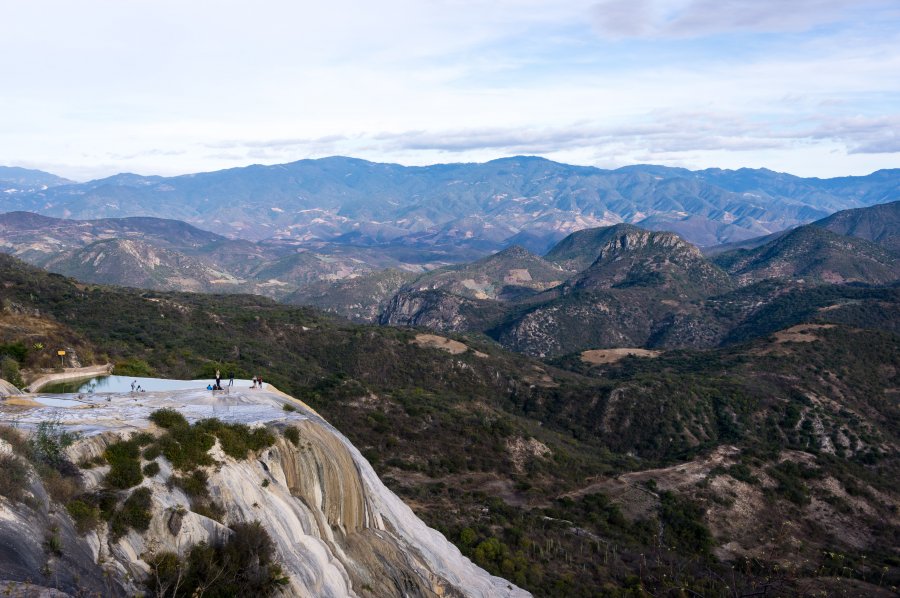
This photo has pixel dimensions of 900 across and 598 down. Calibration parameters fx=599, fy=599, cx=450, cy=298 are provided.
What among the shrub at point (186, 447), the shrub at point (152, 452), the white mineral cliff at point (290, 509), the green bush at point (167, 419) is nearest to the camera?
the white mineral cliff at point (290, 509)

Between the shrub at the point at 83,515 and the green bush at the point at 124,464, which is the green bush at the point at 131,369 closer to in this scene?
the green bush at the point at 124,464

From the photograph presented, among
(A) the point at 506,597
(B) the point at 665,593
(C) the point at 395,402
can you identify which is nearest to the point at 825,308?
(C) the point at 395,402

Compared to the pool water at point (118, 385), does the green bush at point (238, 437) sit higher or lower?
higher

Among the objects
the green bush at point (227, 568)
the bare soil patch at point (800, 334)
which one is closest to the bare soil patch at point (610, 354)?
the bare soil patch at point (800, 334)

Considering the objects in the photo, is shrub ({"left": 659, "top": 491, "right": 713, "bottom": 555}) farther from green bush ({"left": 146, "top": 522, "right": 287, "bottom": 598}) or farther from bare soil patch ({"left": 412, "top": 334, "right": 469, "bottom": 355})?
bare soil patch ({"left": 412, "top": 334, "right": 469, "bottom": 355})

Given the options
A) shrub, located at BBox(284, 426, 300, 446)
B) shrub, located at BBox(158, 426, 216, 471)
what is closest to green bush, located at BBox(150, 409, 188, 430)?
shrub, located at BBox(158, 426, 216, 471)

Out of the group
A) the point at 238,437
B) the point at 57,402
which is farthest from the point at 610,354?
the point at 57,402

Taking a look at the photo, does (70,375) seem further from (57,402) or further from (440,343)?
(440,343)

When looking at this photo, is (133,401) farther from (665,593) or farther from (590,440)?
(590,440)
